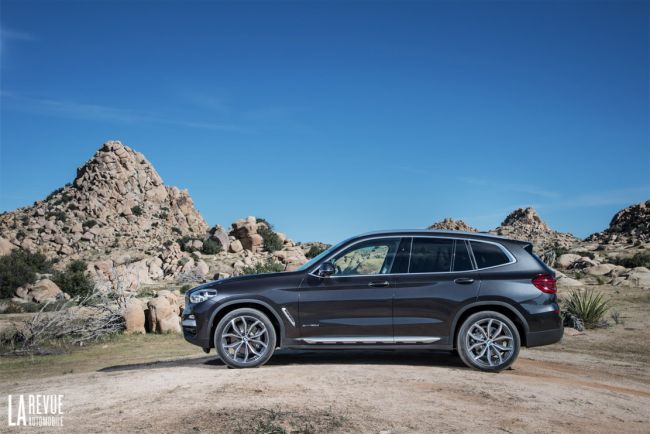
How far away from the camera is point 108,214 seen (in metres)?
63.7

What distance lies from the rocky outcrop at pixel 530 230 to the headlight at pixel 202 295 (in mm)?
56959

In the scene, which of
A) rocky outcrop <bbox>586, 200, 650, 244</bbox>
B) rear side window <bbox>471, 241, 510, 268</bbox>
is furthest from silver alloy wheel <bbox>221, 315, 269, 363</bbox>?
rocky outcrop <bbox>586, 200, 650, 244</bbox>

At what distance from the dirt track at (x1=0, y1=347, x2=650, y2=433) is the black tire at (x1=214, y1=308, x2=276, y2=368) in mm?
259

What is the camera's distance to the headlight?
31.0 feet

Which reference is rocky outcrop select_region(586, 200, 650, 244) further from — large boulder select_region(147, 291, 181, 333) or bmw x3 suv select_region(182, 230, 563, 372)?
bmw x3 suv select_region(182, 230, 563, 372)

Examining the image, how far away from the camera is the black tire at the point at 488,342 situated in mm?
9070

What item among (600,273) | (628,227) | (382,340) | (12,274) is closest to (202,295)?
(382,340)

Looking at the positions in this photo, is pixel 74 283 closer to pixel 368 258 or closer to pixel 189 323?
pixel 189 323

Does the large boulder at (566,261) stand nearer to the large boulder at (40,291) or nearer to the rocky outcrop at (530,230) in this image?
the rocky outcrop at (530,230)

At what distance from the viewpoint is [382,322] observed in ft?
29.8

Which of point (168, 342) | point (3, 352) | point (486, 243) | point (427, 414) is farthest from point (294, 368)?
point (3, 352)

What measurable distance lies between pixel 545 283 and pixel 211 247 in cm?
4810

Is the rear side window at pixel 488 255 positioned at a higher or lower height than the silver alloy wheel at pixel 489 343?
higher

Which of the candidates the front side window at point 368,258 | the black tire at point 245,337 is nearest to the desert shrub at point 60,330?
the black tire at point 245,337
